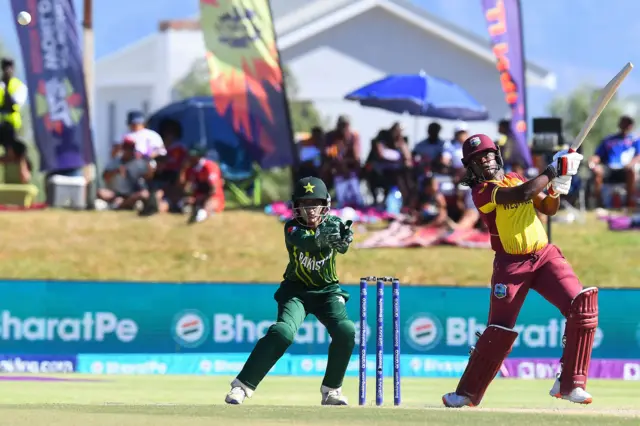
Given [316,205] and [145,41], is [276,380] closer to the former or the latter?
[316,205]

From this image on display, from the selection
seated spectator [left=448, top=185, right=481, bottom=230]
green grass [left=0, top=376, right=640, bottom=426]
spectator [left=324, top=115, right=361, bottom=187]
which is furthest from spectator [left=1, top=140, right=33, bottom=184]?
green grass [left=0, top=376, right=640, bottom=426]

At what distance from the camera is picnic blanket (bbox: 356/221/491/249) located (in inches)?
843

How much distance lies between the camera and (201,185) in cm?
2225

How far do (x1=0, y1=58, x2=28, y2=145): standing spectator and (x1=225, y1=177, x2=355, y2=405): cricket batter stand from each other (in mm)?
12018

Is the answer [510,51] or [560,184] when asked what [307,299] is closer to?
[560,184]

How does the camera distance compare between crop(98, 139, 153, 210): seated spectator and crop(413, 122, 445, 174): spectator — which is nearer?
crop(413, 122, 445, 174): spectator

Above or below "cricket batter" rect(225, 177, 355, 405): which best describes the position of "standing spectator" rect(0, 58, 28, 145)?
above

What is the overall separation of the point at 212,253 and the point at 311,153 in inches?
126

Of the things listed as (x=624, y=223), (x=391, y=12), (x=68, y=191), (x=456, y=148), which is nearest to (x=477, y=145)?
(x=456, y=148)

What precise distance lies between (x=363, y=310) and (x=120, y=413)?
241cm

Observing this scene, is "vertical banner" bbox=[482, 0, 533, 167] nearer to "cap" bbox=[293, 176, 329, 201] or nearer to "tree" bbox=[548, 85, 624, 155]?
"cap" bbox=[293, 176, 329, 201]

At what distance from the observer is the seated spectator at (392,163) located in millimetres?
22219

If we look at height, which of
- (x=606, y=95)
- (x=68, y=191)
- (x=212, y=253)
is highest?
(x=606, y=95)

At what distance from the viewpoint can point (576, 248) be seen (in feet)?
72.0
